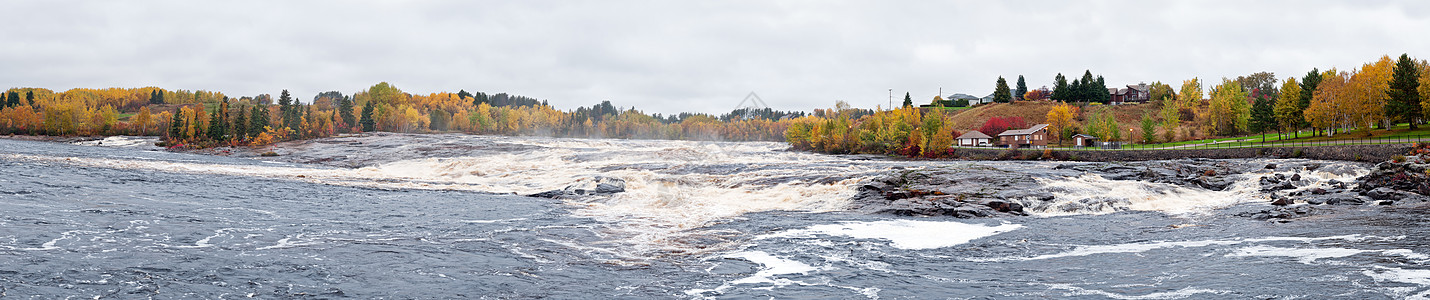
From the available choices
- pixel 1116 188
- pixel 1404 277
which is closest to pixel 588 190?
pixel 1116 188

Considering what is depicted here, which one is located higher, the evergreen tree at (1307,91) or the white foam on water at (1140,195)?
the evergreen tree at (1307,91)

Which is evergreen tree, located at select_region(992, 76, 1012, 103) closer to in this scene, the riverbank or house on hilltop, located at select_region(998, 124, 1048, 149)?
house on hilltop, located at select_region(998, 124, 1048, 149)

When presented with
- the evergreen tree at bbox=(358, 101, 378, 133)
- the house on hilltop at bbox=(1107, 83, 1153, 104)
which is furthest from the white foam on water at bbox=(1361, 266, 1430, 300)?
the evergreen tree at bbox=(358, 101, 378, 133)

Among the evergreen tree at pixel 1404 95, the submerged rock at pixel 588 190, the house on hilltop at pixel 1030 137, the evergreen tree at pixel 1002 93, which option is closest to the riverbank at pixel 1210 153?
the house on hilltop at pixel 1030 137

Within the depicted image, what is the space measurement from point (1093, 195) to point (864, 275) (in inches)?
849

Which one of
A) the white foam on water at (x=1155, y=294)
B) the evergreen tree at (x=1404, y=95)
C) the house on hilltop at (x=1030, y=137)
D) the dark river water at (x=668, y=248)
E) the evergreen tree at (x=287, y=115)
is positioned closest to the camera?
the white foam on water at (x=1155, y=294)

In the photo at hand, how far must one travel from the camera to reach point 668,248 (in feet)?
72.5

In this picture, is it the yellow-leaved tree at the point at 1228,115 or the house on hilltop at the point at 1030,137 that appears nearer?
the house on hilltop at the point at 1030,137

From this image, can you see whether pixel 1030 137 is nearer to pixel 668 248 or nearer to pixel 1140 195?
pixel 1140 195

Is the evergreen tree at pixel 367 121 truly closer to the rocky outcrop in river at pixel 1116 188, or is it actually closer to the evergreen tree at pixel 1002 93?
the evergreen tree at pixel 1002 93

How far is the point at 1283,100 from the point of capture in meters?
83.5

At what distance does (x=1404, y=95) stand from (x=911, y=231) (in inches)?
3012

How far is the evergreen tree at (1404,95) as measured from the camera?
2904 inches

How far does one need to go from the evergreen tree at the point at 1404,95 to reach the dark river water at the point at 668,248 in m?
53.7
